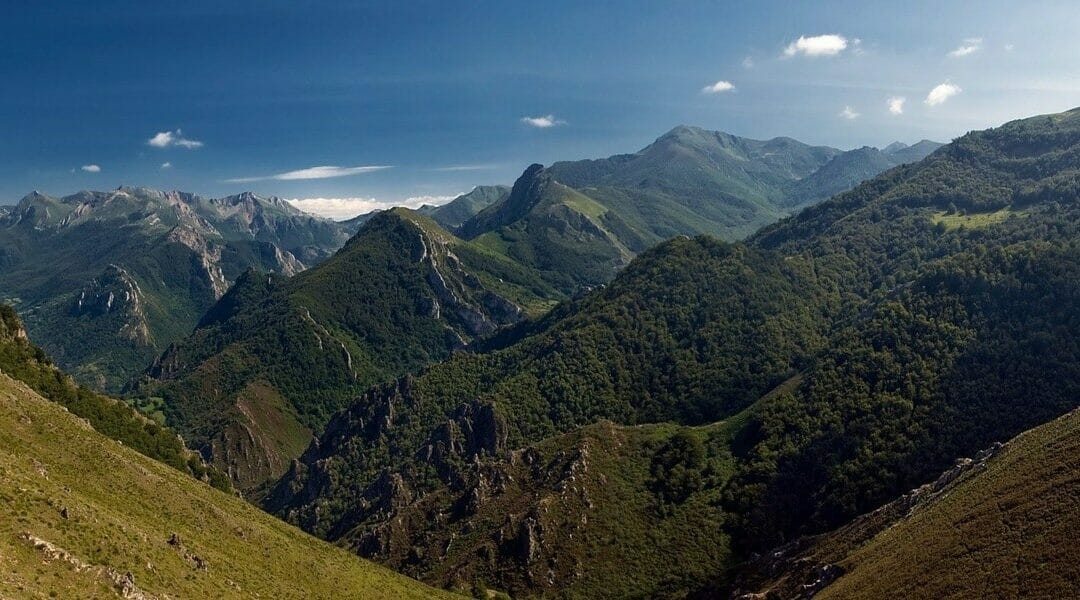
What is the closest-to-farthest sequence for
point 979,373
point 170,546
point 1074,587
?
point 1074,587, point 170,546, point 979,373

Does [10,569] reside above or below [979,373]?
above

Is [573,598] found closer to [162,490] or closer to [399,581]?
[399,581]

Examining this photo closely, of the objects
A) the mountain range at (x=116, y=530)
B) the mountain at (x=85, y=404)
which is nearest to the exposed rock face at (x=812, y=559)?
the mountain range at (x=116, y=530)

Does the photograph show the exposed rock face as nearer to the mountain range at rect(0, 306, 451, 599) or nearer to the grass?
the grass

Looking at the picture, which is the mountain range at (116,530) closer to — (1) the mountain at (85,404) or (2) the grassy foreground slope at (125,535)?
(2) the grassy foreground slope at (125,535)

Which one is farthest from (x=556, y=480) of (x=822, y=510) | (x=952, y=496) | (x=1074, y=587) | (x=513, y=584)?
(x=1074, y=587)

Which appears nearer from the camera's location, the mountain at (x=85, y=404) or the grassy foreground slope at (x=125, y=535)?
the grassy foreground slope at (x=125, y=535)

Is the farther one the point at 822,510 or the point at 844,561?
the point at 822,510
